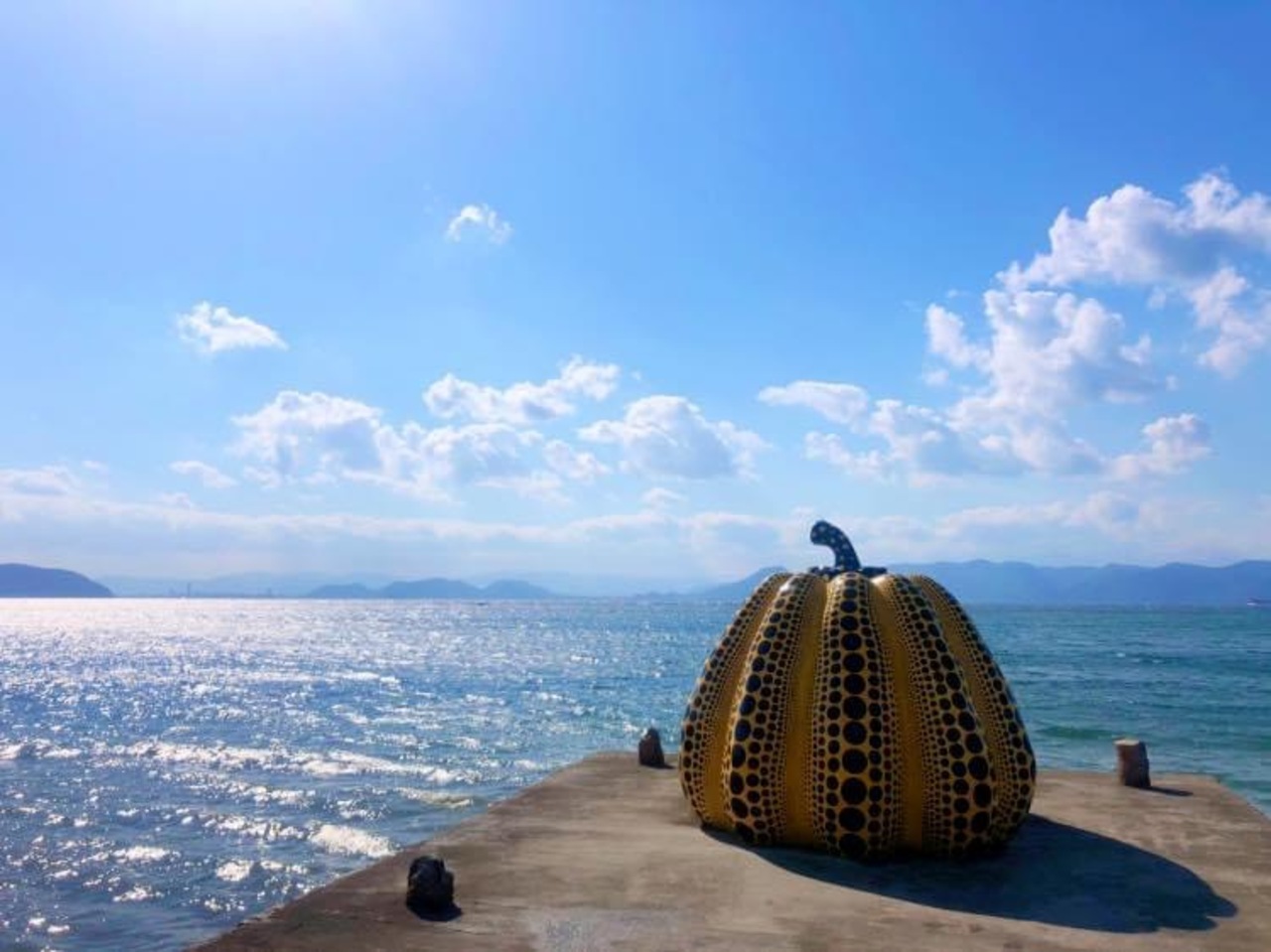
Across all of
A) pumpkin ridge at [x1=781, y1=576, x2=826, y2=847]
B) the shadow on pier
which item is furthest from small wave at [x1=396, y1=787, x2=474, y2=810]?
pumpkin ridge at [x1=781, y1=576, x2=826, y2=847]

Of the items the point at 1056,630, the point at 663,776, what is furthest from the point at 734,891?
the point at 1056,630

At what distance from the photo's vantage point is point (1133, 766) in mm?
13617

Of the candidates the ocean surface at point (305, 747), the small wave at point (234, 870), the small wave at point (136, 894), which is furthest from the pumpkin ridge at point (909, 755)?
the small wave at point (136, 894)

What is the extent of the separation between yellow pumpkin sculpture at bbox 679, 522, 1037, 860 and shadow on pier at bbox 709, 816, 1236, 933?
272mm

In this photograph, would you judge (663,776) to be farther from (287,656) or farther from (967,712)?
(287,656)

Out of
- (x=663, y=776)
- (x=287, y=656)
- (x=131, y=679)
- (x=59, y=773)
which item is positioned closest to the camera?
(x=663, y=776)

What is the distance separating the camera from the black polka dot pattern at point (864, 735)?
9453 mm

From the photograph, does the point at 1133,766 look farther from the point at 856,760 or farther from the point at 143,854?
the point at 143,854

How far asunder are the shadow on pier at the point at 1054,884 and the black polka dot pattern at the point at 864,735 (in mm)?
276

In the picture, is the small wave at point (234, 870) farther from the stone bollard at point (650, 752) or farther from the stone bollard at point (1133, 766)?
the stone bollard at point (1133, 766)

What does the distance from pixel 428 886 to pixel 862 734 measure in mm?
3763

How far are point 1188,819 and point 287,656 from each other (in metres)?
68.1

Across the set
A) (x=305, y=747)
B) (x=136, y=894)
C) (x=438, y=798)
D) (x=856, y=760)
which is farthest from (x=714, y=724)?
(x=305, y=747)

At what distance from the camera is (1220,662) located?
6100 cm
